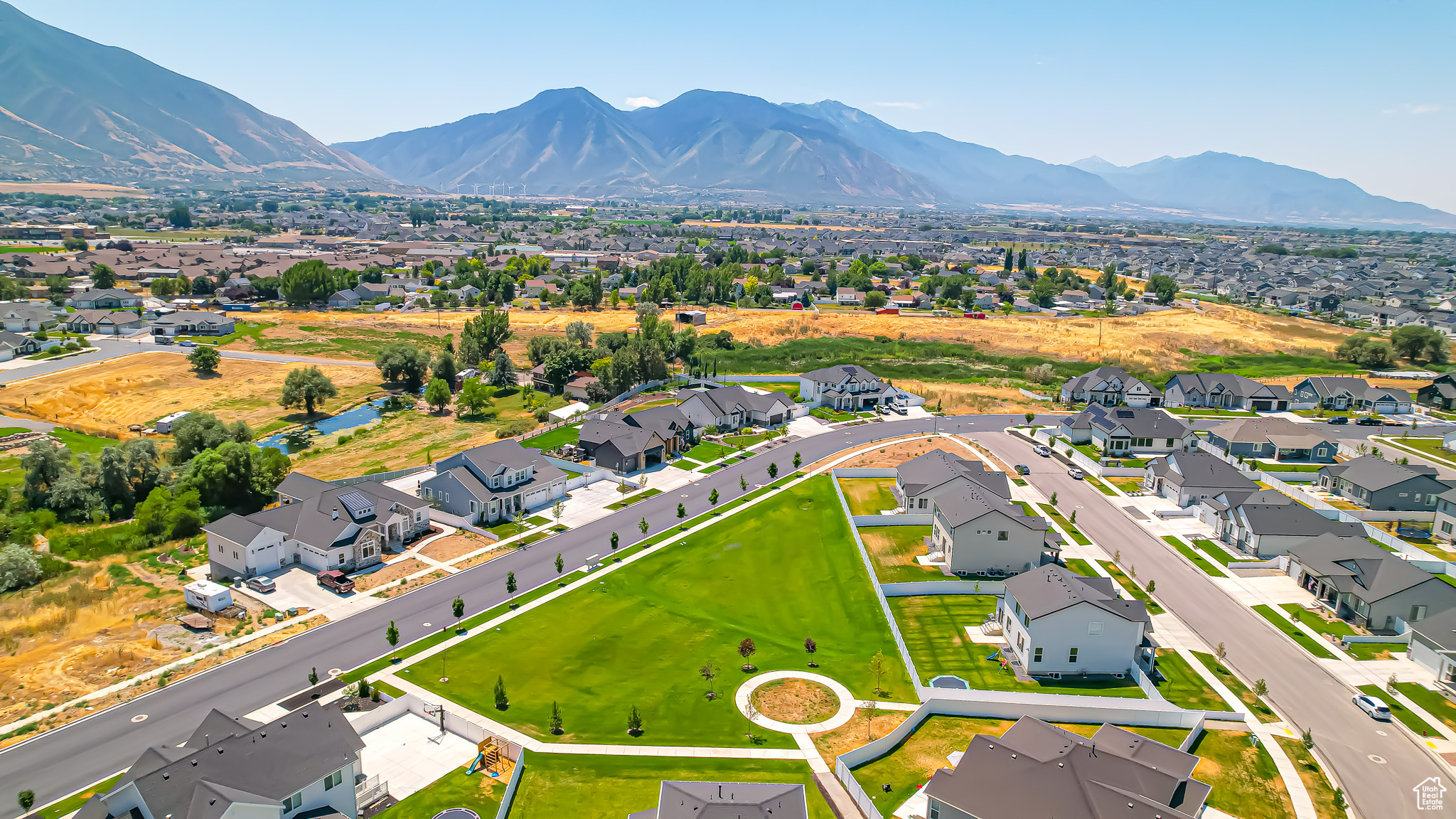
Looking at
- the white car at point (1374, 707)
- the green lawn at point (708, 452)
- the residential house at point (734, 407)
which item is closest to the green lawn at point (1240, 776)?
the white car at point (1374, 707)

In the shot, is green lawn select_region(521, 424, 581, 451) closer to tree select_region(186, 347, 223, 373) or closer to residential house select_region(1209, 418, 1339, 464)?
tree select_region(186, 347, 223, 373)

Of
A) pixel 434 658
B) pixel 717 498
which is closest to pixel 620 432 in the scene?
pixel 717 498

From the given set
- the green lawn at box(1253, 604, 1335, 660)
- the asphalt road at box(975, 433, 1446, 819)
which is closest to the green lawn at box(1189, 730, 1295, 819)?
the asphalt road at box(975, 433, 1446, 819)

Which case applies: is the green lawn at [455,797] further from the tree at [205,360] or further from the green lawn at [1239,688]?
the tree at [205,360]

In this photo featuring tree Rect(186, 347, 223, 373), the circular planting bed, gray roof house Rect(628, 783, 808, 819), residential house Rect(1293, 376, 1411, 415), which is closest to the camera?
gray roof house Rect(628, 783, 808, 819)

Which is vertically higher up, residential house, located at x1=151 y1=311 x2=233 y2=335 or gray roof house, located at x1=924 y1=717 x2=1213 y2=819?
residential house, located at x1=151 y1=311 x2=233 y2=335

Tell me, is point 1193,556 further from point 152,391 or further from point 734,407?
point 152,391

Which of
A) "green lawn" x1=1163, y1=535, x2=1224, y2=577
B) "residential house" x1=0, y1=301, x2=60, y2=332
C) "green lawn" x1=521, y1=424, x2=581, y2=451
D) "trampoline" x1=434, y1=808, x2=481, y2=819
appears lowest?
"green lawn" x1=1163, y1=535, x2=1224, y2=577
